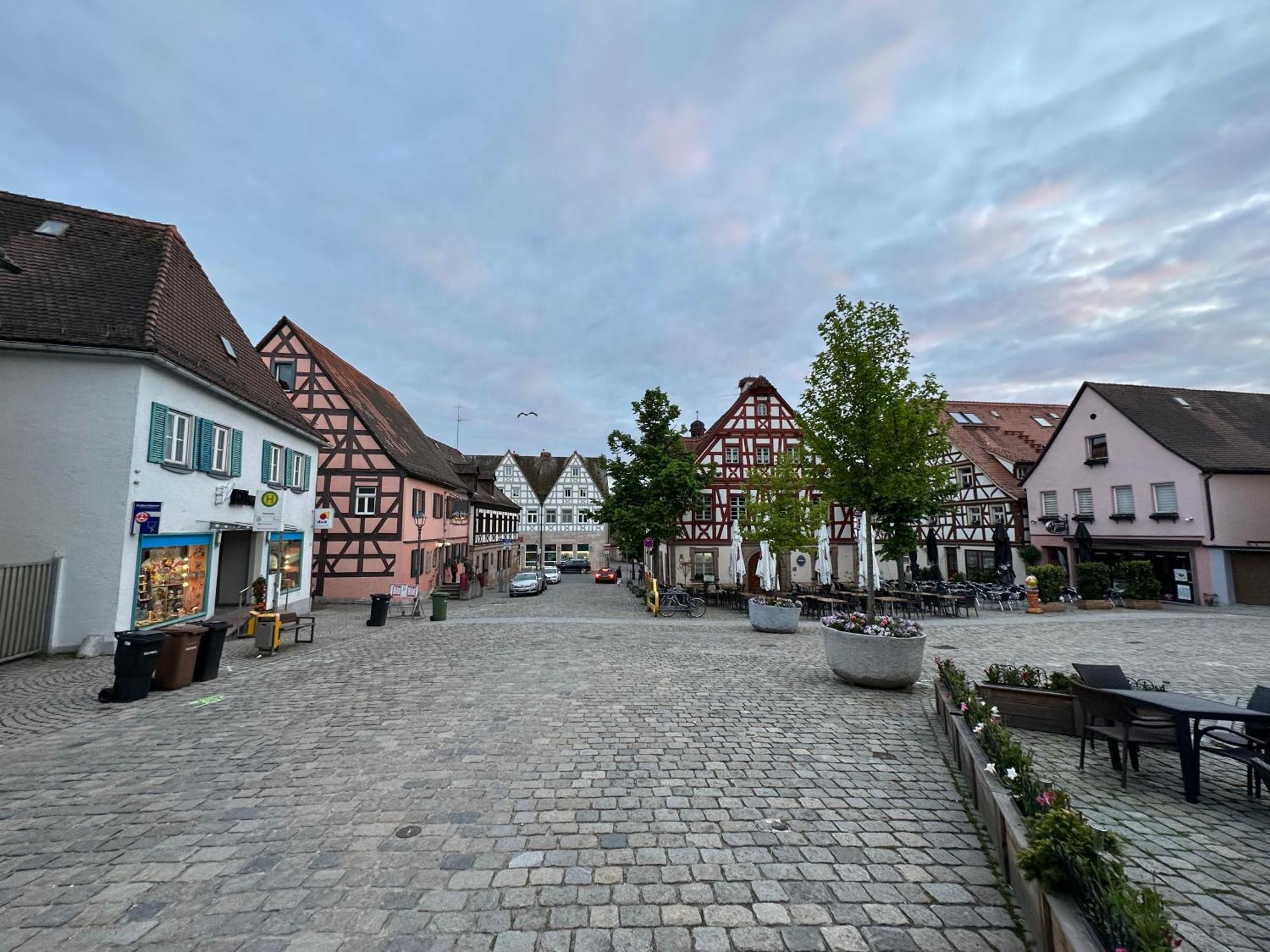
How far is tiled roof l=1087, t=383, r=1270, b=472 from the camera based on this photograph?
71.4 ft

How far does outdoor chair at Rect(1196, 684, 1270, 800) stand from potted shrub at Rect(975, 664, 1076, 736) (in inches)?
56.6

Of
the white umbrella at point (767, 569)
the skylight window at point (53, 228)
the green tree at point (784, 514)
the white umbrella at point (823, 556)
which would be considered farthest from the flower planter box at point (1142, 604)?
the skylight window at point (53, 228)

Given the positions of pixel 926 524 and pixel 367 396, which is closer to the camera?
pixel 367 396

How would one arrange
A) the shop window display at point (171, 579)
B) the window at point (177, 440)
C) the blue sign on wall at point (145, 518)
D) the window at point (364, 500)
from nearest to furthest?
the blue sign on wall at point (145, 518), the shop window display at point (171, 579), the window at point (177, 440), the window at point (364, 500)

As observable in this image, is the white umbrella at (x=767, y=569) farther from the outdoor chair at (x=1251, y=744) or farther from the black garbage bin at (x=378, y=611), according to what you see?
the outdoor chair at (x=1251, y=744)

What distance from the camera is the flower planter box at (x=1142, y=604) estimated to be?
816 inches

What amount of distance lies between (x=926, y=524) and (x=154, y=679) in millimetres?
35869

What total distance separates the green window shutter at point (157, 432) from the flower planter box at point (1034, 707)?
15.0m

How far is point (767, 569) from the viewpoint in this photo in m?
19.3

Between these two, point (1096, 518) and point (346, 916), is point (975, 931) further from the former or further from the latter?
point (1096, 518)

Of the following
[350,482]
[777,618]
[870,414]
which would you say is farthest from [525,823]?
[350,482]

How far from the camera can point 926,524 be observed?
111 ft

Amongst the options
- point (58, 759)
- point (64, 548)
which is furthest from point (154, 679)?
point (64, 548)

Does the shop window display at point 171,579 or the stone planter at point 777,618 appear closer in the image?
the shop window display at point 171,579
